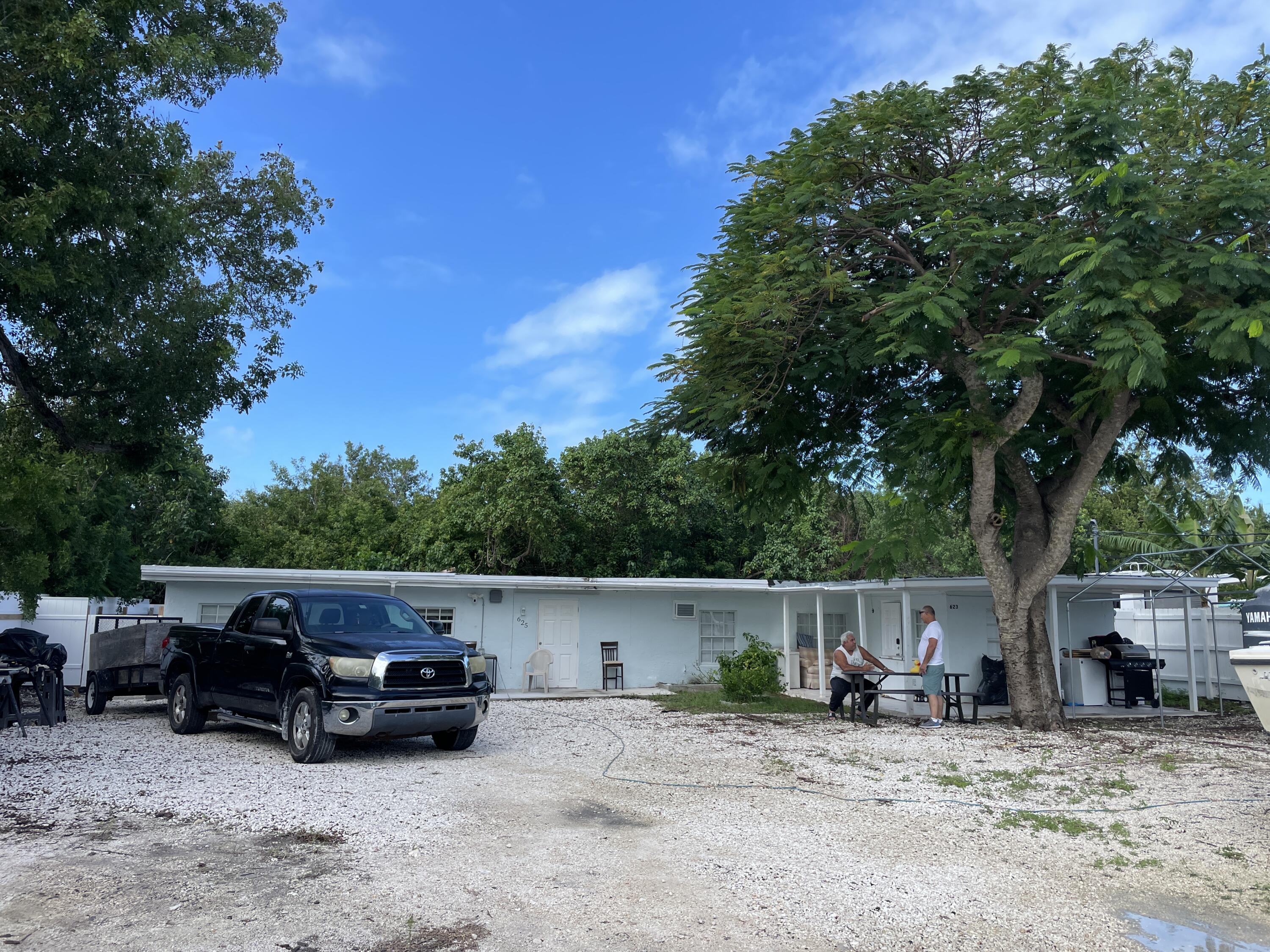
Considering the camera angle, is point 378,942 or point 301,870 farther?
point 301,870

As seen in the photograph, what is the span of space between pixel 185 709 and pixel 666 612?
12.6 m

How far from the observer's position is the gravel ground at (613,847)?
14.8 feet

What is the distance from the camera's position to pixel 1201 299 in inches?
427

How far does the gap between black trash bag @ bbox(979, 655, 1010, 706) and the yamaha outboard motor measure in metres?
12.3

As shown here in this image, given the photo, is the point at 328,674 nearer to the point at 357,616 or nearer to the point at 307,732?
the point at 307,732

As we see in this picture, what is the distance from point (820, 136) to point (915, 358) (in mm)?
3702

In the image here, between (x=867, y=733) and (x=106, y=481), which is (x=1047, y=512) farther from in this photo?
(x=106, y=481)

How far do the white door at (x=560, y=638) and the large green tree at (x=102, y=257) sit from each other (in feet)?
27.7

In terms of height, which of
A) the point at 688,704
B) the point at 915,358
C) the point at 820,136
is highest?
the point at 820,136

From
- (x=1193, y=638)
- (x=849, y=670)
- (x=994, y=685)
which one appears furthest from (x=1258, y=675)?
(x=1193, y=638)

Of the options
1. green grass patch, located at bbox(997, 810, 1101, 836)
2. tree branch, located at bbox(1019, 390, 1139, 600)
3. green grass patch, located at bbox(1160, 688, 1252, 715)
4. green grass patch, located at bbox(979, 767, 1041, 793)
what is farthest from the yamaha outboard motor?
green grass patch, located at bbox(1160, 688, 1252, 715)

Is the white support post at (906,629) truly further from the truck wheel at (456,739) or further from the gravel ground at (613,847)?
the truck wheel at (456,739)

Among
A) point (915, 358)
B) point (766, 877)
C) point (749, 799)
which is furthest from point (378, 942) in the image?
point (915, 358)

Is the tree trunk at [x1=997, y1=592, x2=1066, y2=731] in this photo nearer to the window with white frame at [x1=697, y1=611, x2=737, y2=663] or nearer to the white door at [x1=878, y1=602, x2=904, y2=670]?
the white door at [x1=878, y1=602, x2=904, y2=670]
